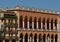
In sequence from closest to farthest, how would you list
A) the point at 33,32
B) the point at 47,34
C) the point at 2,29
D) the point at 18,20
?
the point at 2,29 → the point at 18,20 → the point at 33,32 → the point at 47,34

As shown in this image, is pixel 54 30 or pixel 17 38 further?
pixel 54 30

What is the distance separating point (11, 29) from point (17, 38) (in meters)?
3.27

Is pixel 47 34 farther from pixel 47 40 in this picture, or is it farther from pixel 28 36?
pixel 28 36

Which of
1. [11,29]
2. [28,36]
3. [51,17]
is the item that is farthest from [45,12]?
[11,29]

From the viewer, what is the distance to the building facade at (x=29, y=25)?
3000 inches

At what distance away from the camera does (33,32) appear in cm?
8481

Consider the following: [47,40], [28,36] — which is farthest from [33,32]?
[47,40]

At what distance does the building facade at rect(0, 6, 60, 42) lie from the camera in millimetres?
76188

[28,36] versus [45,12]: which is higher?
[45,12]

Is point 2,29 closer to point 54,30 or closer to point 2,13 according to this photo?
point 2,13

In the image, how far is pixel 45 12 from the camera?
89875mm

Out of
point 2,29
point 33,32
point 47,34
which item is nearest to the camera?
point 2,29

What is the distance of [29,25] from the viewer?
84750 mm

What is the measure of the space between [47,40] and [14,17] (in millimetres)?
17218
